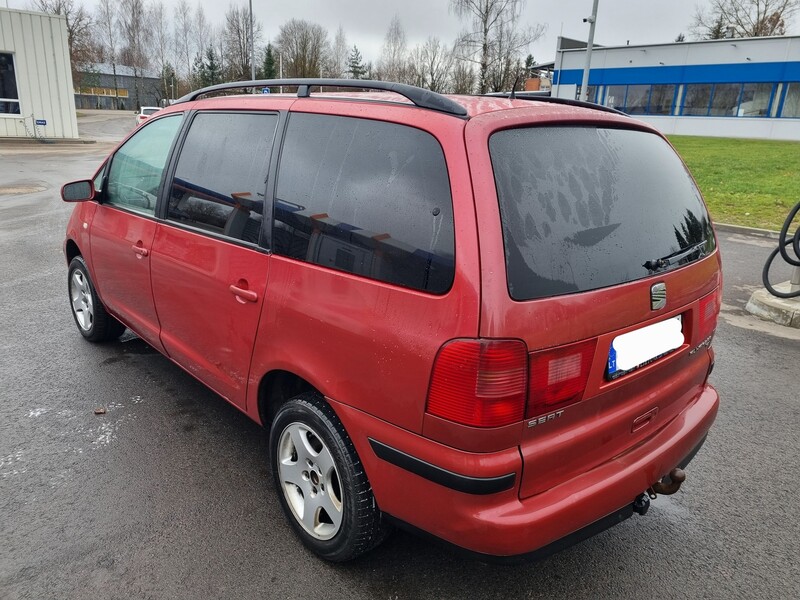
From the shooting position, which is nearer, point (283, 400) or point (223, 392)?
point (283, 400)

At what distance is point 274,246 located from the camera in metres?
2.46

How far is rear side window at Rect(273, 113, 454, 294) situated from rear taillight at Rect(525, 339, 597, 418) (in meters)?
0.39

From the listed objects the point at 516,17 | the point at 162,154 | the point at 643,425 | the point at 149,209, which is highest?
the point at 516,17

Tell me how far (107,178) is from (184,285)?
1541 mm

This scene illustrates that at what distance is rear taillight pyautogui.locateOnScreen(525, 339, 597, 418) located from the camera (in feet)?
6.03

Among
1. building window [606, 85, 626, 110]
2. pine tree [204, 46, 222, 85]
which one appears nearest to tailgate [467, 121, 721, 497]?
building window [606, 85, 626, 110]

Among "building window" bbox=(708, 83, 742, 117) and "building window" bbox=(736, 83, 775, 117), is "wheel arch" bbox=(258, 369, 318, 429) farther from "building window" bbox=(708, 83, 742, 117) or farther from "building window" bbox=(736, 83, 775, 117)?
"building window" bbox=(708, 83, 742, 117)

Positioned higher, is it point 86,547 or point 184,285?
point 184,285

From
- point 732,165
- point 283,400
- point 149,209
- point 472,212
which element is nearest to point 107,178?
point 149,209

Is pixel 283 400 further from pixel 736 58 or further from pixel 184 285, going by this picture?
pixel 736 58

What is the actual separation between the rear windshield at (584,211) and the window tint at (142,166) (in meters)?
2.24

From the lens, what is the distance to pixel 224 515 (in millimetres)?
2695

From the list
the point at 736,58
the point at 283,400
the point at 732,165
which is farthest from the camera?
the point at 736,58

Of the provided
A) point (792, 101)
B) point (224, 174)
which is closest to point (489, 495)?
point (224, 174)
